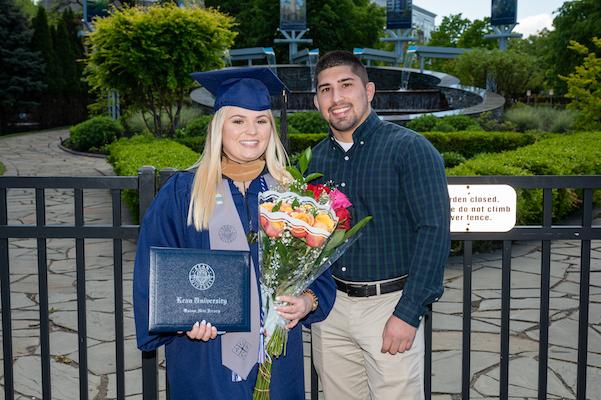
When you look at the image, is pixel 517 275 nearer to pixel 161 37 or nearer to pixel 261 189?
pixel 261 189

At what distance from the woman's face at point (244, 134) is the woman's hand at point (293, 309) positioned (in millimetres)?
532

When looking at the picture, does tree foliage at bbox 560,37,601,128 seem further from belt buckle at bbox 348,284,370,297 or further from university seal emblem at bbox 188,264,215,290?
university seal emblem at bbox 188,264,215,290

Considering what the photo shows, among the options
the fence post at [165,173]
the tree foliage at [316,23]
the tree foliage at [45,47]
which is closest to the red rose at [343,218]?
the fence post at [165,173]

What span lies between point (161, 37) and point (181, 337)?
44.4ft

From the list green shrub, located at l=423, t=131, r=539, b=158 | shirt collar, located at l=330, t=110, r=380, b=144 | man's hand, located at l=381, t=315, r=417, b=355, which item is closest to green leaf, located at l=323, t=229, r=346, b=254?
man's hand, located at l=381, t=315, r=417, b=355

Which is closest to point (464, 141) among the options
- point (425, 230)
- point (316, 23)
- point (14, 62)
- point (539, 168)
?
point (539, 168)

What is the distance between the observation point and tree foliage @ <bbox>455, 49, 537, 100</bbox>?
28.9 metres

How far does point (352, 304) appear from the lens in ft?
9.27

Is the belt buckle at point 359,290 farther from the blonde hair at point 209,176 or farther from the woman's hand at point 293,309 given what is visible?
the blonde hair at point 209,176

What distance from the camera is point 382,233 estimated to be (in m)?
2.74

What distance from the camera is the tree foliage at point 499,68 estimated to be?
28906 mm

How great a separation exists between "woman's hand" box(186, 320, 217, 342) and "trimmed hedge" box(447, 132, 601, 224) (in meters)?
6.39

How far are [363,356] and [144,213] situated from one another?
3.82ft

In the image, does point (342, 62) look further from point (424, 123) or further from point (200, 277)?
point (424, 123)
